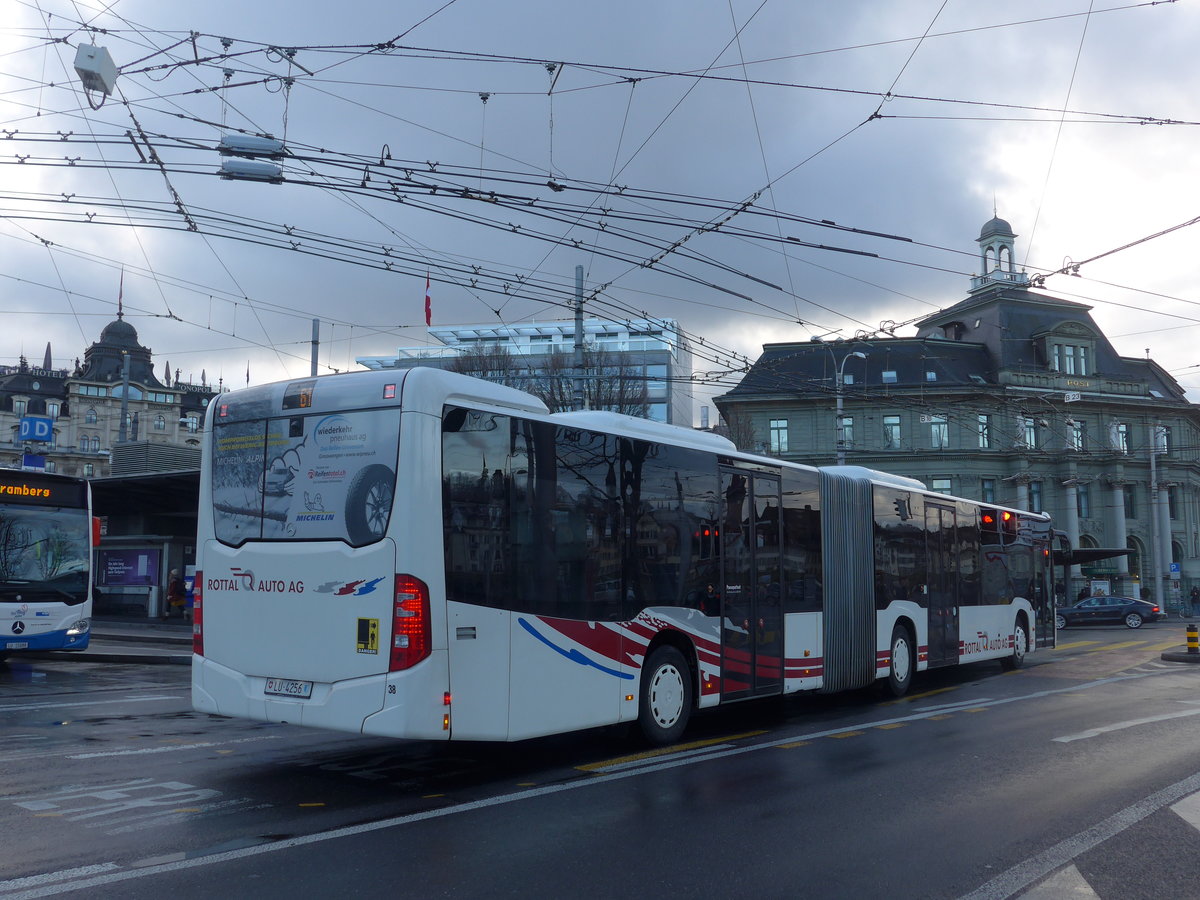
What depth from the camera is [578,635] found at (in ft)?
29.3

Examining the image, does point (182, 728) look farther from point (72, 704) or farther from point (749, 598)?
point (749, 598)

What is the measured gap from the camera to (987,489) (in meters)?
62.8

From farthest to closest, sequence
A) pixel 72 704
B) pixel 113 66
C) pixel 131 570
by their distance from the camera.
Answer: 1. pixel 131 570
2. pixel 72 704
3. pixel 113 66

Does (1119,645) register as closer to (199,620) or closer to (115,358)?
(199,620)


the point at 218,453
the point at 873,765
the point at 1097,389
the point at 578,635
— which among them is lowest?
the point at 873,765

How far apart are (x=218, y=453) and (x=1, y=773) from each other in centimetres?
302

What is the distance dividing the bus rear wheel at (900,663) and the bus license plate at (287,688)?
962cm

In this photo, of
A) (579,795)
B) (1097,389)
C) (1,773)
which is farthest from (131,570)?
(1097,389)

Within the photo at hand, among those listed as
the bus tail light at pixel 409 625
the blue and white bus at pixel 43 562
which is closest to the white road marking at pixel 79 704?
the blue and white bus at pixel 43 562

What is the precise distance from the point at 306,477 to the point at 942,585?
38.9 feet

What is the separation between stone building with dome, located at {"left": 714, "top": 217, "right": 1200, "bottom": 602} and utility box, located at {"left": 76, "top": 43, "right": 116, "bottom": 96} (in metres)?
49.7

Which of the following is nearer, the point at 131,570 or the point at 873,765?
the point at 873,765

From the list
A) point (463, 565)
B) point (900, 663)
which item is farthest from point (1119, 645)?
point (463, 565)

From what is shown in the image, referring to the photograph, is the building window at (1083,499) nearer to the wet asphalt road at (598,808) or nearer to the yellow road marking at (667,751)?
the wet asphalt road at (598,808)
